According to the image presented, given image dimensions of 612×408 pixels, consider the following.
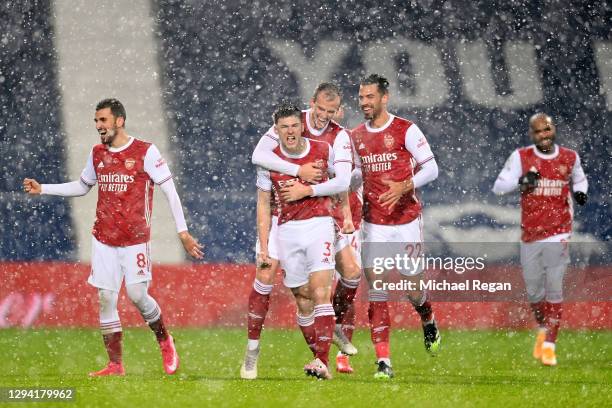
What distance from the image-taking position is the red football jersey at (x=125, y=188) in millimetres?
7418

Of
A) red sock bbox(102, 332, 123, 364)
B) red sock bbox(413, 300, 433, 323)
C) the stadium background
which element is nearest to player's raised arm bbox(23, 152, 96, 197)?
red sock bbox(102, 332, 123, 364)

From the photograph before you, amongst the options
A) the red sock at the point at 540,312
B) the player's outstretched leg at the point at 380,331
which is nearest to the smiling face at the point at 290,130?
the player's outstretched leg at the point at 380,331

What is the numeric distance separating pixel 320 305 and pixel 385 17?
260 inches

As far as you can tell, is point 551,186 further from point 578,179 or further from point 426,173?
point 426,173

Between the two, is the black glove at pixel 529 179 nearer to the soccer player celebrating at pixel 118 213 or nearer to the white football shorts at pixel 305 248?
the white football shorts at pixel 305 248

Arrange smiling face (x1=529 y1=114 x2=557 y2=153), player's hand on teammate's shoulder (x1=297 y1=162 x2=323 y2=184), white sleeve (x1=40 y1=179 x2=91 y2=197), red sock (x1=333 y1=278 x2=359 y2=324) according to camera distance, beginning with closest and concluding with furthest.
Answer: player's hand on teammate's shoulder (x1=297 y1=162 x2=323 y2=184) → white sleeve (x1=40 y1=179 x2=91 y2=197) → red sock (x1=333 y1=278 x2=359 y2=324) → smiling face (x1=529 y1=114 x2=557 y2=153)

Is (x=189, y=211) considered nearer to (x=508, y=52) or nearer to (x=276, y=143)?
(x=508, y=52)

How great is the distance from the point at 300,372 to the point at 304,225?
4.11 feet

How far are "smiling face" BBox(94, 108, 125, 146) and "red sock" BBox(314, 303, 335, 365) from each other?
1.69 metres

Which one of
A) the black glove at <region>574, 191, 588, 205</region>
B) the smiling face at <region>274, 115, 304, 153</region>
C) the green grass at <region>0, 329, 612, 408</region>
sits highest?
the smiling face at <region>274, 115, 304, 153</region>

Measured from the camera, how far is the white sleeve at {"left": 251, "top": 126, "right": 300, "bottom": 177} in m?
6.99

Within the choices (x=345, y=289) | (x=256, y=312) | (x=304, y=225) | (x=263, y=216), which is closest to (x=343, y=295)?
(x=345, y=289)

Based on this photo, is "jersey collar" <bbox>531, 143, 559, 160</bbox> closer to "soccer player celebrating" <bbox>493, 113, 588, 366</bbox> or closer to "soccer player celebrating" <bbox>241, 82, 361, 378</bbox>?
"soccer player celebrating" <bbox>493, 113, 588, 366</bbox>

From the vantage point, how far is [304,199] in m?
7.04
